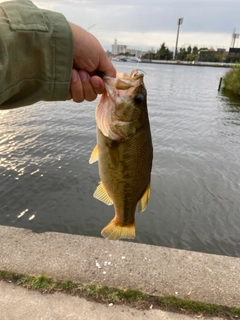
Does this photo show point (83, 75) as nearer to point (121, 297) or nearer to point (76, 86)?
point (76, 86)

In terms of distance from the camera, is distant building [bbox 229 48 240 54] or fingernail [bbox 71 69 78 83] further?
distant building [bbox 229 48 240 54]

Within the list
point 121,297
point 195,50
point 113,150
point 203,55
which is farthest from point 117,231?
point 203,55

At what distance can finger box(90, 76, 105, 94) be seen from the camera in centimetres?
190

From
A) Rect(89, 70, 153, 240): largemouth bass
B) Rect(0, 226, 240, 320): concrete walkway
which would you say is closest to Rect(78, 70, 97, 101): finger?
Rect(89, 70, 153, 240): largemouth bass

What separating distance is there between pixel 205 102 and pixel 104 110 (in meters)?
22.3

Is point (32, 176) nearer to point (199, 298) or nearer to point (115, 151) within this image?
point (199, 298)

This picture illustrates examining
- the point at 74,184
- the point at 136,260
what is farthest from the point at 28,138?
the point at 136,260

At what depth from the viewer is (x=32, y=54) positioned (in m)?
1.65

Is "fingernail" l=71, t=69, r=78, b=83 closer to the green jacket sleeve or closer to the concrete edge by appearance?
the green jacket sleeve

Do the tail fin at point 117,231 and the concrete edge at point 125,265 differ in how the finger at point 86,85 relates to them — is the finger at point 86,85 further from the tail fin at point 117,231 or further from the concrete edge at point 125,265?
the concrete edge at point 125,265

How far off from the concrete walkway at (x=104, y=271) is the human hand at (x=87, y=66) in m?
2.26

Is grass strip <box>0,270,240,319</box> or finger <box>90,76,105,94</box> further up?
finger <box>90,76,105,94</box>

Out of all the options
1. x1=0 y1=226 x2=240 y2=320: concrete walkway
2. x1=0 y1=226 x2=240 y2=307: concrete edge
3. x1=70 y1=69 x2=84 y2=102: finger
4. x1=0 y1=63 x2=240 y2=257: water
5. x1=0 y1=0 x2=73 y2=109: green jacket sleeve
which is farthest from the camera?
x1=0 y1=63 x2=240 y2=257: water

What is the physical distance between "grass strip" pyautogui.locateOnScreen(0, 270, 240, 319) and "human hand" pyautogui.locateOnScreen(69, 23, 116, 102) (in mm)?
2251
